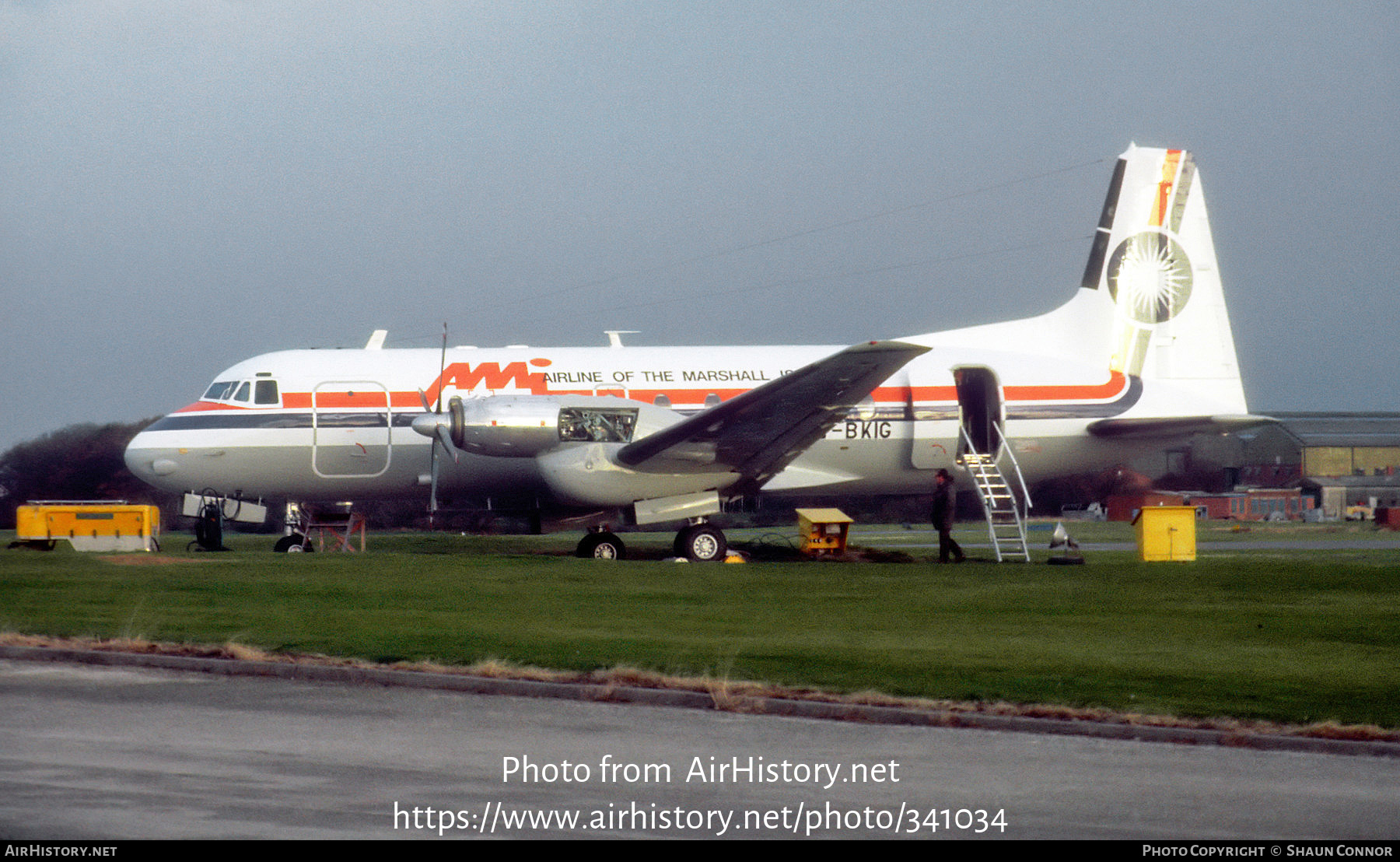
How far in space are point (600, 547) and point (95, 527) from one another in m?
10.00

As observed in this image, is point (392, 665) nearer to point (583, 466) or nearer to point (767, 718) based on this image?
point (767, 718)

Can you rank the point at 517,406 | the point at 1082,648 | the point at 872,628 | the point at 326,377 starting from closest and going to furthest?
the point at 1082,648 < the point at 872,628 < the point at 517,406 < the point at 326,377

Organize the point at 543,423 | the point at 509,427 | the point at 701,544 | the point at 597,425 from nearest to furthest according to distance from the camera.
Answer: the point at 509,427, the point at 543,423, the point at 597,425, the point at 701,544

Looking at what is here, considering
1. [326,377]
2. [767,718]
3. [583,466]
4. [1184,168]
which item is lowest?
[767,718]

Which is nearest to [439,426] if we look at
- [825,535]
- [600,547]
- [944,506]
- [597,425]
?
[597,425]

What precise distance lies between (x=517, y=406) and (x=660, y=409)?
2423 millimetres

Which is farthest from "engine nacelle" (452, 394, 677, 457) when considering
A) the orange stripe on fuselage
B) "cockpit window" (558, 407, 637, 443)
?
the orange stripe on fuselage

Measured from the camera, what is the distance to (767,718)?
998cm

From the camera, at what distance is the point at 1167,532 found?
2405 centimetres

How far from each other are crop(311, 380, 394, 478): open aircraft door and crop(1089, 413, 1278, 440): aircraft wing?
1259 cm

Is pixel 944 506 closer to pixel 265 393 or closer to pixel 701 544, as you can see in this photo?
pixel 701 544

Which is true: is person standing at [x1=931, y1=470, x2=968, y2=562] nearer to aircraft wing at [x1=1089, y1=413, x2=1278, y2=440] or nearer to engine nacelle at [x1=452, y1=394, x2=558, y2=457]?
aircraft wing at [x1=1089, y1=413, x2=1278, y2=440]

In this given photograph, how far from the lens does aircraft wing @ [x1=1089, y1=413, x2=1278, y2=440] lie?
25.5m

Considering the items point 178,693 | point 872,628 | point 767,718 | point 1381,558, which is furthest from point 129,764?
point 1381,558
